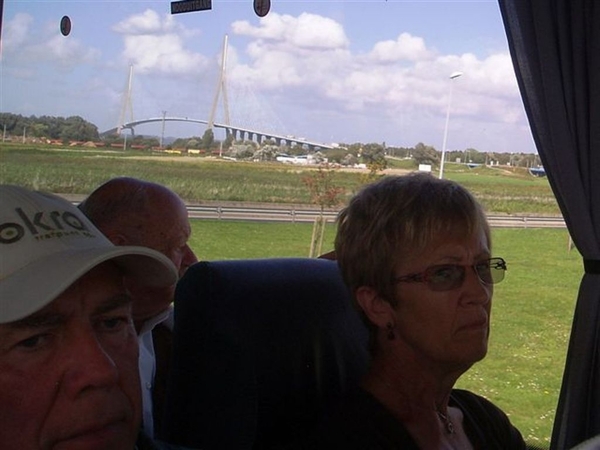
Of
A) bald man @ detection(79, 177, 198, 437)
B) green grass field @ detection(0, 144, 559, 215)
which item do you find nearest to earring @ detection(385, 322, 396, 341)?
bald man @ detection(79, 177, 198, 437)

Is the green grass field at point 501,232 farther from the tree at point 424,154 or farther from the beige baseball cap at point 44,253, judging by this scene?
the beige baseball cap at point 44,253

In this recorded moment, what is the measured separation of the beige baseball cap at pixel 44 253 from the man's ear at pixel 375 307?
0.64 m

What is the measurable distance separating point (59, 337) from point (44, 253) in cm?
12

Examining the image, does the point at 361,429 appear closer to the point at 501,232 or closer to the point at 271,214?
the point at 501,232

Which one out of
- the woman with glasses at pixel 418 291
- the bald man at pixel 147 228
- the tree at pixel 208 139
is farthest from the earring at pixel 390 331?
the tree at pixel 208 139

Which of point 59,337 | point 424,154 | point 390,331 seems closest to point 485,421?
point 390,331

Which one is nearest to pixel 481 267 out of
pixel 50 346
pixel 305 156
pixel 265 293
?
pixel 265 293

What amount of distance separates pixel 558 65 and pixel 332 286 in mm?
1107

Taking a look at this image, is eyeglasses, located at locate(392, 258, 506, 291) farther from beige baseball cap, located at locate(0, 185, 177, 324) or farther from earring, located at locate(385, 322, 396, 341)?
beige baseball cap, located at locate(0, 185, 177, 324)

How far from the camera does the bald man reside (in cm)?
211

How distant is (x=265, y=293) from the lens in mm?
1762

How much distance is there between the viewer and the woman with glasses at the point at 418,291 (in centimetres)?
175

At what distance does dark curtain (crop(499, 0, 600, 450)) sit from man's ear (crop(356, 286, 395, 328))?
0.95 metres

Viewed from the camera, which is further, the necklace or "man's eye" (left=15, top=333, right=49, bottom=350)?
the necklace
